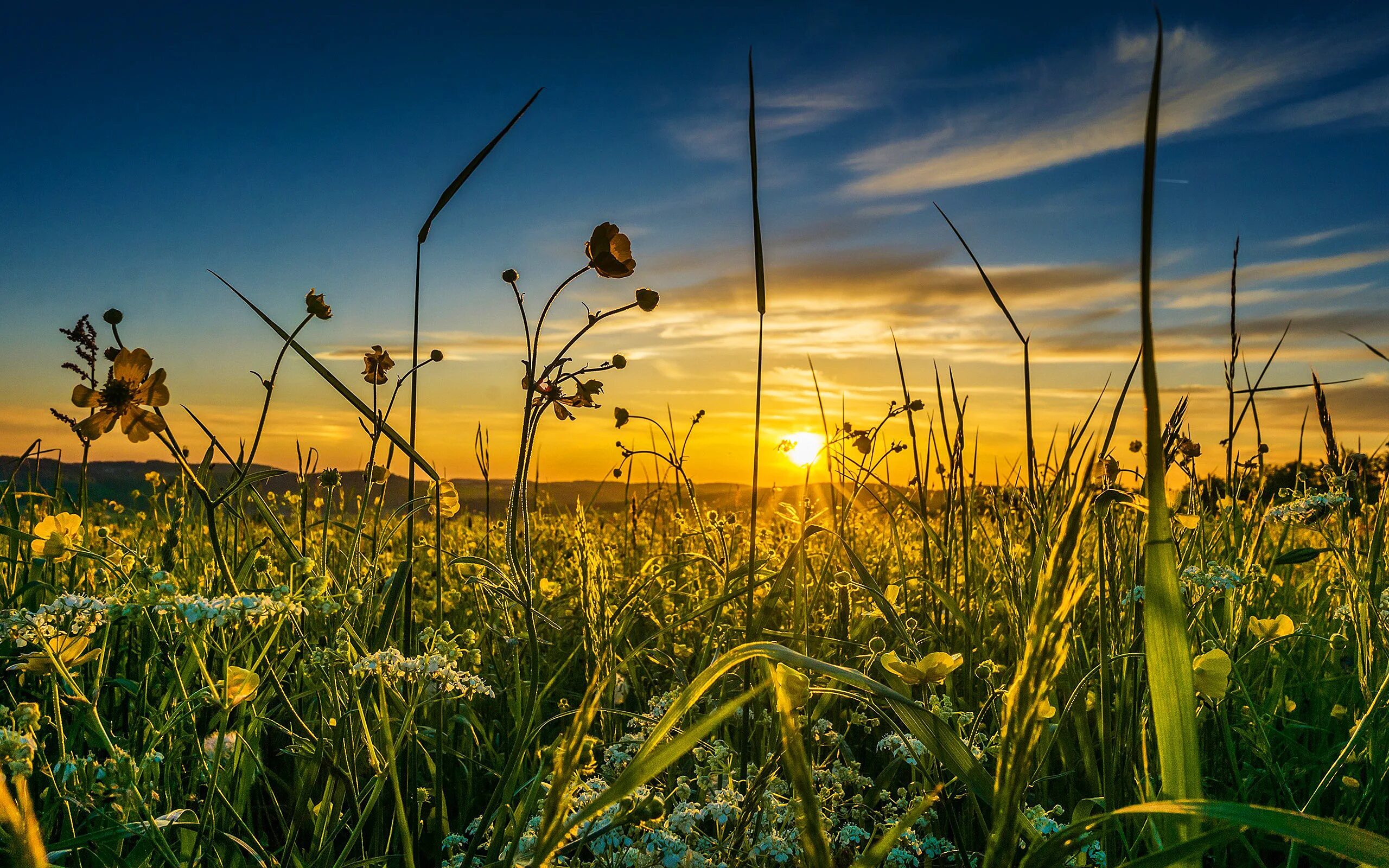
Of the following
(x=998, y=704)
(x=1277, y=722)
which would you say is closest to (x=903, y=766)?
(x=998, y=704)

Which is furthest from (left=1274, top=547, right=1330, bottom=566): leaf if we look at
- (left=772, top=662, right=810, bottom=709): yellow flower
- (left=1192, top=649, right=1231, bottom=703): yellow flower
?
(left=772, top=662, right=810, bottom=709): yellow flower

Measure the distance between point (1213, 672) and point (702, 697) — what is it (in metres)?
1.12

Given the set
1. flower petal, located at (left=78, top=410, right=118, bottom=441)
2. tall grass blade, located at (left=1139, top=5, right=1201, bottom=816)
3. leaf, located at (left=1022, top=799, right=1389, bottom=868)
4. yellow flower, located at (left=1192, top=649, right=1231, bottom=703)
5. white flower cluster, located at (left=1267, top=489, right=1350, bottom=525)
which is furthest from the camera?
white flower cluster, located at (left=1267, top=489, right=1350, bottom=525)

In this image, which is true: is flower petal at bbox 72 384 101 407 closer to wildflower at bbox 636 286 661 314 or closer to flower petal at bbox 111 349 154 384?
flower petal at bbox 111 349 154 384

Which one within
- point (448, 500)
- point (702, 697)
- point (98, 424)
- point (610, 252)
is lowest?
point (702, 697)

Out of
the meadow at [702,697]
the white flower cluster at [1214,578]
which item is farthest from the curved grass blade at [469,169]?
the white flower cluster at [1214,578]

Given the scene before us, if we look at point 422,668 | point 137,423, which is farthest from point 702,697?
point 137,423

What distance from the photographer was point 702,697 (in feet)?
6.98

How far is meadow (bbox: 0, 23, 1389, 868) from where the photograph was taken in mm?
760

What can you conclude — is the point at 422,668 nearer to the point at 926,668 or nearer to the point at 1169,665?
the point at 926,668

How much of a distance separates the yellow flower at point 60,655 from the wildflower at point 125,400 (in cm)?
36

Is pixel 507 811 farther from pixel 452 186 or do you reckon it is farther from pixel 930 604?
pixel 930 604

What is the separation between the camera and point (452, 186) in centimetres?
134

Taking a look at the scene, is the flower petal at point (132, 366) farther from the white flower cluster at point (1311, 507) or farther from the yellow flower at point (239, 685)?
the white flower cluster at point (1311, 507)
